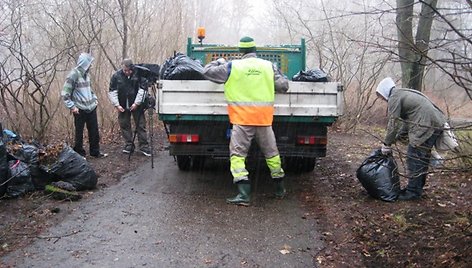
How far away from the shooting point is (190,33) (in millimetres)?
16719

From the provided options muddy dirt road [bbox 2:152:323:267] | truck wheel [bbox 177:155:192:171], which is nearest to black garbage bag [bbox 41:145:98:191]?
muddy dirt road [bbox 2:152:323:267]

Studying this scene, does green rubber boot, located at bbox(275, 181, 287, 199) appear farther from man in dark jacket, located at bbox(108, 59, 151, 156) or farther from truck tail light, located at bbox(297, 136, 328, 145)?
man in dark jacket, located at bbox(108, 59, 151, 156)

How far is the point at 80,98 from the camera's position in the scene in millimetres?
8008

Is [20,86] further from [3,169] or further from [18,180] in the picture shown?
[3,169]

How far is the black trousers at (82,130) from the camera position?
26.4 feet

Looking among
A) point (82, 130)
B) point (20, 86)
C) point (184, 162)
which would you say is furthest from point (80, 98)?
point (184, 162)

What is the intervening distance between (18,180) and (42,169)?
1.13 ft

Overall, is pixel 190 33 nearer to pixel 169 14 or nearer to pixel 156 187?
pixel 169 14

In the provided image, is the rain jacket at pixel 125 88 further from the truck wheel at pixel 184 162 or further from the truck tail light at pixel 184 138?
the truck tail light at pixel 184 138

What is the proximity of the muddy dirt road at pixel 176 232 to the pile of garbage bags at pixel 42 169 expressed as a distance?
0.33 meters

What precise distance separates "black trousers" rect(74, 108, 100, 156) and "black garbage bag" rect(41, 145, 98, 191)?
177 centimetres

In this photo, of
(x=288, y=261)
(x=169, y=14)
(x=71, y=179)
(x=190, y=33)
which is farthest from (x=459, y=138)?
(x=190, y=33)

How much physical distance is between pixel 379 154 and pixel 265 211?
154cm

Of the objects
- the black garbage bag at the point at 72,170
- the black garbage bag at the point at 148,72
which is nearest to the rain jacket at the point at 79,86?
the black garbage bag at the point at 148,72
